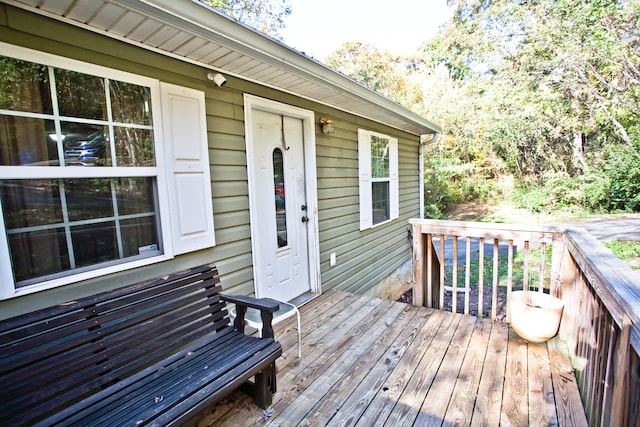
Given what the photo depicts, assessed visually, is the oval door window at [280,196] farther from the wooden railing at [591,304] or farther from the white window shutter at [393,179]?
the white window shutter at [393,179]

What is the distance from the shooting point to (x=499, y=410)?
1.72 meters

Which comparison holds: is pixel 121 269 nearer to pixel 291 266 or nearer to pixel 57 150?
pixel 57 150

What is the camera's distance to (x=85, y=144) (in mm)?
1767

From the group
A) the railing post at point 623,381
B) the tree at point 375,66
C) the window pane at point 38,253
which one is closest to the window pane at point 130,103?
the window pane at point 38,253

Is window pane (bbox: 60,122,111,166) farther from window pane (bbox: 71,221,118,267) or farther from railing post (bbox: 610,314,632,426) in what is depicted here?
railing post (bbox: 610,314,632,426)

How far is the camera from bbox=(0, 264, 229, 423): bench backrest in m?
1.30

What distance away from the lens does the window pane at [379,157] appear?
15.8 ft

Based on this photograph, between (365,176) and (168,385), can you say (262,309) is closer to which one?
(168,385)

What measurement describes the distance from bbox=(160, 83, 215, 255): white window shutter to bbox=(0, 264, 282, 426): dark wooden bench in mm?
338

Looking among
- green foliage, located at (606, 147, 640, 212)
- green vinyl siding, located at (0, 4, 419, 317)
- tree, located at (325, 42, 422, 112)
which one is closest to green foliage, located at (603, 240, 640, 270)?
green vinyl siding, located at (0, 4, 419, 317)

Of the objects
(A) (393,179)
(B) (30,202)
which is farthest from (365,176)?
(B) (30,202)

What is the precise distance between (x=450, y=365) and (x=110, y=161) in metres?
2.53

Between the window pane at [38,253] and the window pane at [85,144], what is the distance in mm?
398

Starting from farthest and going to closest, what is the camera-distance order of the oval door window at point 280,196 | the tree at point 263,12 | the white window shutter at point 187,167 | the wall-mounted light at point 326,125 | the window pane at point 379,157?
the tree at point 263,12
the window pane at point 379,157
the wall-mounted light at point 326,125
the oval door window at point 280,196
the white window shutter at point 187,167
